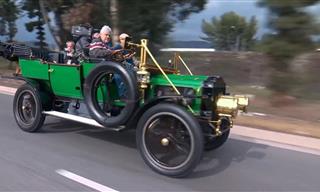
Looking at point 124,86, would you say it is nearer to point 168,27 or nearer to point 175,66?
point 175,66

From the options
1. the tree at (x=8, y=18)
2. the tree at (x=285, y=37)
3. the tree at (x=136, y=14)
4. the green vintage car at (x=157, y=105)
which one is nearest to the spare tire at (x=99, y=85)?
the green vintage car at (x=157, y=105)

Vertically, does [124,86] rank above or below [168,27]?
below

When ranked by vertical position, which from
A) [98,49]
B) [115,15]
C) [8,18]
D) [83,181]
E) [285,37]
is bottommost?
[83,181]

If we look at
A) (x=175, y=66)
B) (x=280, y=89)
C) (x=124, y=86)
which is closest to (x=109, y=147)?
(x=124, y=86)

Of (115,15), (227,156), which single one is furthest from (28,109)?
(115,15)

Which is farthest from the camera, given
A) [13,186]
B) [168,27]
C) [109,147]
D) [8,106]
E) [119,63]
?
[168,27]

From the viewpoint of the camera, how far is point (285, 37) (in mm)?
12602

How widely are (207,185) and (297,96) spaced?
739 cm

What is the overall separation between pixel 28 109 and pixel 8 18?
22.3 metres

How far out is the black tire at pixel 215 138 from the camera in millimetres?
7461

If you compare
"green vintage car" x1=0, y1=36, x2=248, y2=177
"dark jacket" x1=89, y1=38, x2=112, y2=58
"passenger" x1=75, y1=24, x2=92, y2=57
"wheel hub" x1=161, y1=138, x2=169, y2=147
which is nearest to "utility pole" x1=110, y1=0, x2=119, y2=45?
"passenger" x1=75, y1=24, x2=92, y2=57

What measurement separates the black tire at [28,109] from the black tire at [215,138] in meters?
2.91

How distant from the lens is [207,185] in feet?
22.1

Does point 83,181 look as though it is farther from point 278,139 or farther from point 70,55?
point 278,139
